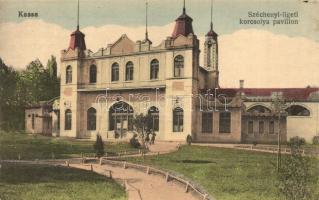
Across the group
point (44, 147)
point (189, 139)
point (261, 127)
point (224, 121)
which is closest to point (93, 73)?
point (44, 147)

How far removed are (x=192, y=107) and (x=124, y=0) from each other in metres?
7.20

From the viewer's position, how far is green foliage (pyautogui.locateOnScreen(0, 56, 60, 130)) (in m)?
14.0

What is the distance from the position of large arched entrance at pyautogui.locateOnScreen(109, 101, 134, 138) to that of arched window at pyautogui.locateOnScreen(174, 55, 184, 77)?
2771 mm

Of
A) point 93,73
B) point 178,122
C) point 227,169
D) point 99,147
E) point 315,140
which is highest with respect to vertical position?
point 93,73

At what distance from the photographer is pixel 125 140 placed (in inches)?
721

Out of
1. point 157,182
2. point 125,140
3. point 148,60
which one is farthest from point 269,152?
point 148,60

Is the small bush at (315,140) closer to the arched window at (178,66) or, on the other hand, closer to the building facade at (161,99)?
the building facade at (161,99)

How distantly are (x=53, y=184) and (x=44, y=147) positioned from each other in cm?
528

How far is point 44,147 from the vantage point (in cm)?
1744

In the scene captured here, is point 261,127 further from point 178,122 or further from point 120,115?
point 120,115

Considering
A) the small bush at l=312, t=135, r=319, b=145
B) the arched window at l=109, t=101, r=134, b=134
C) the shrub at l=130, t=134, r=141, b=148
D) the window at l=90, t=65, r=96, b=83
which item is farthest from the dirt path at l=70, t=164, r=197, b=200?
the window at l=90, t=65, r=96, b=83

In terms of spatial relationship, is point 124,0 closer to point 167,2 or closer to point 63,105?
point 167,2

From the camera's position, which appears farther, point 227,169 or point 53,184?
point 227,169

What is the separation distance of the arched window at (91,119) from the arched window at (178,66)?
4.01 m
